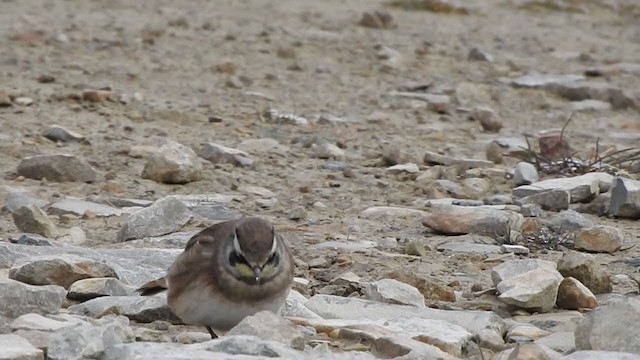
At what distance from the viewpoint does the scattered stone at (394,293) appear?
5809 millimetres

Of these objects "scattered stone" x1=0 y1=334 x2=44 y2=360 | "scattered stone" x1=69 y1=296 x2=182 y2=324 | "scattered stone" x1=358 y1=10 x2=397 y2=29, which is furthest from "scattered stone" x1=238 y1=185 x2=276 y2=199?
"scattered stone" x1=358 y1=10 x2=397 y2=29

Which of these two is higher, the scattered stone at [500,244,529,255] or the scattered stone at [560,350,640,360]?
the scattered stone at [560,350,640,360]

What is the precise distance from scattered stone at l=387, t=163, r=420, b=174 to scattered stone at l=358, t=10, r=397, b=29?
763 centimetres

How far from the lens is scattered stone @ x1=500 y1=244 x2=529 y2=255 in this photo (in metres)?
7.12

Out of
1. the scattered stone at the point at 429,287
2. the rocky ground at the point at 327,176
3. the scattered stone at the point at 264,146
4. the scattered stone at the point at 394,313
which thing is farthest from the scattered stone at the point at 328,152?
the scattered stone at the point at 394,313

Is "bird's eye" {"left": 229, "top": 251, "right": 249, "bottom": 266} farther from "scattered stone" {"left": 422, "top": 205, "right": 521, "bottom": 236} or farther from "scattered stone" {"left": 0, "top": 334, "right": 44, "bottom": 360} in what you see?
"scattered stone" {"left": 422, "top": 205, "right": 521, "bottom": 236}

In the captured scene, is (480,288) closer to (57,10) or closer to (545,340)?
(545,340)

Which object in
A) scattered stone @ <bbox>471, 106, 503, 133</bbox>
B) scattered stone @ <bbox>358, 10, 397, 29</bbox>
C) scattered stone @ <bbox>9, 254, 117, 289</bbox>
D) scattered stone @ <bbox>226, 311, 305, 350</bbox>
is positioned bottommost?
scattered stone @ <bbox>358, 10, 397, 29</bbox>

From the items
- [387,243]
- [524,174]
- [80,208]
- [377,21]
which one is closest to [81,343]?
[387,243]

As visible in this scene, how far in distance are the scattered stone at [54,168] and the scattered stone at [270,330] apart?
12.8ft

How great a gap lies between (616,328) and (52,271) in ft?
7.72

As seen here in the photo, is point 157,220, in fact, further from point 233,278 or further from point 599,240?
point 599,240

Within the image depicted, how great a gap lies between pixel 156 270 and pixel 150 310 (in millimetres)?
707

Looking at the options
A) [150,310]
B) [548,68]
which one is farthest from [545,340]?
[548,68]
